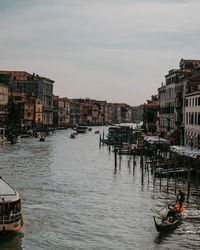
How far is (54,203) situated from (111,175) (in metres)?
13.3

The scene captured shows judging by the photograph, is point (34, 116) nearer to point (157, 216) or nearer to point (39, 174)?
point (39, 174)

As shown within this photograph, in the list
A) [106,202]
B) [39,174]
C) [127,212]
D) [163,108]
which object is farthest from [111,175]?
[163,108]

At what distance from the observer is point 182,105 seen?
59.2m

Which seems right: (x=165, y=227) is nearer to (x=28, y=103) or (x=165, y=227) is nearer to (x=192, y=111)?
(x=192, y=111)

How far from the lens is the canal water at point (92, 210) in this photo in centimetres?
2030

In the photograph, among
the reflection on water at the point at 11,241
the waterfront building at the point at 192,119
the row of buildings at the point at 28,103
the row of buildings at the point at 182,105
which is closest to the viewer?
the reflection on water at the point at 11,241

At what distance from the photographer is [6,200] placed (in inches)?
780

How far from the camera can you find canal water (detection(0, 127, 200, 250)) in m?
20.3

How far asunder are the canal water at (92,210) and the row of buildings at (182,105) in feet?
34.7

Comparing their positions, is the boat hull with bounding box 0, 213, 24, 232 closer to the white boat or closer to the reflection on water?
the white boat

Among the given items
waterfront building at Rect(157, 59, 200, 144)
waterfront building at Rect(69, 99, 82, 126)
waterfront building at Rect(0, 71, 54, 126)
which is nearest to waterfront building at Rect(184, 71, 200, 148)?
waterfront building at Rect(157, 59, 200, 144)

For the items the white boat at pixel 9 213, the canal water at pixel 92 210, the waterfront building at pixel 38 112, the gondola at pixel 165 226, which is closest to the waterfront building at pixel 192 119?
the canal water at pixel 92 210

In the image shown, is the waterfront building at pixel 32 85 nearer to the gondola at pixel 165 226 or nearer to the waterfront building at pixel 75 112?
the waterfront building at pixel 75 112

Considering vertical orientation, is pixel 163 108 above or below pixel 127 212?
above
